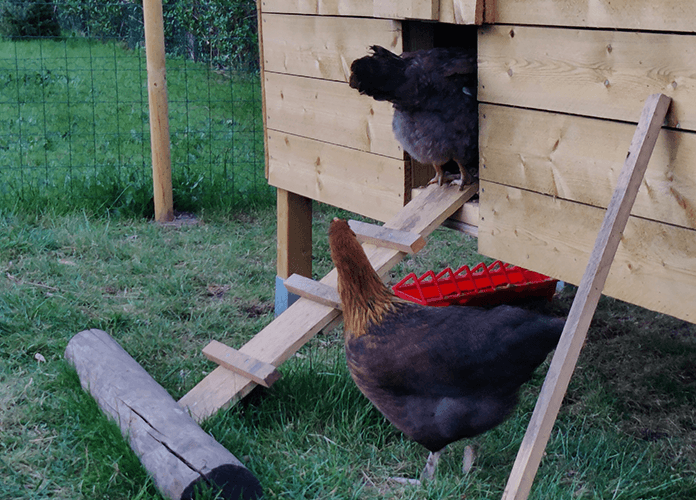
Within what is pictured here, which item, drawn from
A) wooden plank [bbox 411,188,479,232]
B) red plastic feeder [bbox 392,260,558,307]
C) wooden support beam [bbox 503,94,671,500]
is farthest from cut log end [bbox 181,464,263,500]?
red plastic feeder [bbox 392,260,558,307]

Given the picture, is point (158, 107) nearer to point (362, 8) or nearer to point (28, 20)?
point (362, 8)

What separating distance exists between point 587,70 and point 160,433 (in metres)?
1.76

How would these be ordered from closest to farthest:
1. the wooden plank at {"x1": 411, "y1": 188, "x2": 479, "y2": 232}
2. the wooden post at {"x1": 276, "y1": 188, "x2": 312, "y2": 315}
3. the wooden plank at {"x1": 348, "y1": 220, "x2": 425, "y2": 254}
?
the wooden plank at {"x1": 348, "y1": 220, "x2": 425, "y2": 254} < the wooden plank at {"x1": 411, "y1": 188, "x2": 479, "y2": 232} < the wooden post at {"x1": 276, "y1": 188, "x2": 312, "y2": 315}

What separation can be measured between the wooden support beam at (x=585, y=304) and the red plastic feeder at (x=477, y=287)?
163 centimetres

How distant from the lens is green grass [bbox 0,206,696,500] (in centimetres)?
240

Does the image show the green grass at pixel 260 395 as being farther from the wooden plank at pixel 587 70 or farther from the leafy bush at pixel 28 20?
the leafy bush at pixel 28 20

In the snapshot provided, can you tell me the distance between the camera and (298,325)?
2857 mm

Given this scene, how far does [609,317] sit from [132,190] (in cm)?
348

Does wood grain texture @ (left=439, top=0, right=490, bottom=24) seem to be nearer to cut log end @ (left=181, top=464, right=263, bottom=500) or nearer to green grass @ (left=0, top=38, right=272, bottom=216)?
cut log end @ (left=181, top=464, right=263, bottom=500)

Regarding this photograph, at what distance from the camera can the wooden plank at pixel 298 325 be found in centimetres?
269

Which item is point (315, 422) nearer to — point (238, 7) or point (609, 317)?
point (609, 317)

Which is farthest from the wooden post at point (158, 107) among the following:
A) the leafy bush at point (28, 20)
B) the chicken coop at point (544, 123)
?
the leafy bush at point (28, 20)

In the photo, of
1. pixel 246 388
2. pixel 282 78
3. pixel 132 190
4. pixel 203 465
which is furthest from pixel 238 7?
pixel 203 465

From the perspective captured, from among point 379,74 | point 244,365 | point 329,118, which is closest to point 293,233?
point 329,118
